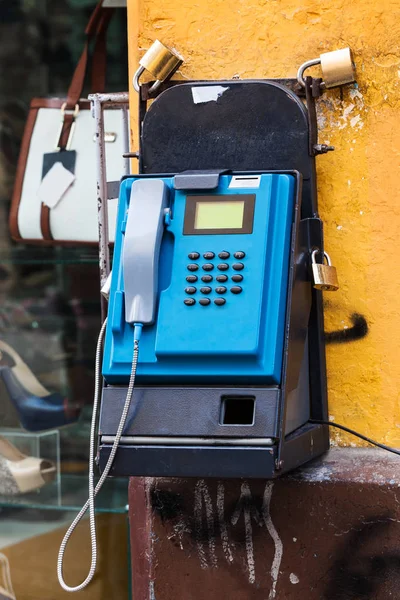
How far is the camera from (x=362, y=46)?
2064 mm

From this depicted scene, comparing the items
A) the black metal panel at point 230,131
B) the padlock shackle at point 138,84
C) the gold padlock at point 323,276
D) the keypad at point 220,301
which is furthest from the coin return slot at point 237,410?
the padlock shackle at point 138,84

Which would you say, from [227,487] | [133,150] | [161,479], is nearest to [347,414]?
[227,487]

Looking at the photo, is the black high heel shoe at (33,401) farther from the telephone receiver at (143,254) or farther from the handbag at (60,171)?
the telephone receiver at (143,254)

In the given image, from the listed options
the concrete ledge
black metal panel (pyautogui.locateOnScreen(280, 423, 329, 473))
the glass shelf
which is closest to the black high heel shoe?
the glass shelf

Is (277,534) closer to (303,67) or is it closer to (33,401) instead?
(303,67)

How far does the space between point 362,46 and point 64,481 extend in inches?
67.9

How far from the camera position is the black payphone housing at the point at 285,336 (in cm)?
168

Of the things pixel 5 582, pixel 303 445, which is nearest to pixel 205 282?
pixel 303 445

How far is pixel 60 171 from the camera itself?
2725 millimetres

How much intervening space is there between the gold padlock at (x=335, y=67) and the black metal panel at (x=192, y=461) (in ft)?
2.94

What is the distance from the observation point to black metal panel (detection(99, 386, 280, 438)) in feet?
5.44

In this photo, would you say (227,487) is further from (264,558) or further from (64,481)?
(64,481)

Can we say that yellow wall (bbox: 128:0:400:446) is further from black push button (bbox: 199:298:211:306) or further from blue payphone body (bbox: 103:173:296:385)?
black push button (bbox: 199:298:211:306)

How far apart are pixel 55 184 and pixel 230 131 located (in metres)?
0.90
